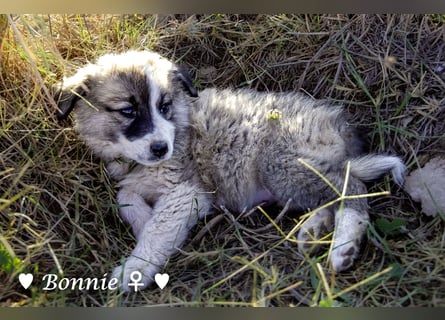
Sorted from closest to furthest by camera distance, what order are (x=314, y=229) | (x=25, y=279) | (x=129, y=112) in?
(x=25, y=279) < (x=314, y=229) < (x=129, y=112)

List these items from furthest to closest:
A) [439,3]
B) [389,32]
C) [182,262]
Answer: [389,32] < [439,3] < [182,262]

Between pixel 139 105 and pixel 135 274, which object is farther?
pixel 139 105

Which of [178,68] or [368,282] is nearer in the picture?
[368,282]

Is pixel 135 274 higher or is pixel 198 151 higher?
pixel 198 151

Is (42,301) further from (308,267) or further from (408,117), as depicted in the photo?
(408,117)

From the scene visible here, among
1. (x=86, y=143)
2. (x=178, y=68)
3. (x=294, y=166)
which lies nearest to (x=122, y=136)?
(x=86, y=143)

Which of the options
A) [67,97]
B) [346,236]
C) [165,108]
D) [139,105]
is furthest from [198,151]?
[346,236]

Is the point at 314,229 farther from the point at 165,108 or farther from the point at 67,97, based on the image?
the point at 67,97
